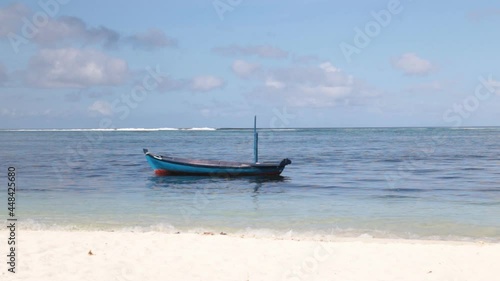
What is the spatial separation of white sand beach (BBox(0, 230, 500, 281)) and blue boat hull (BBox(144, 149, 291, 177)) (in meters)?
19.8

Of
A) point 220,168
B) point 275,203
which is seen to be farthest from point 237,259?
point 220,168

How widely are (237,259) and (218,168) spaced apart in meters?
22.4

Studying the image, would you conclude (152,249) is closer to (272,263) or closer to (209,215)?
(272,263)

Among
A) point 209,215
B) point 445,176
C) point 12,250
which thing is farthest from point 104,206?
point 445,176

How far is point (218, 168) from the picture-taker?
32.7 m

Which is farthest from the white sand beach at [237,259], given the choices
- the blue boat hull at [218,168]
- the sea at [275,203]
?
the blue boat hull at [218,168]

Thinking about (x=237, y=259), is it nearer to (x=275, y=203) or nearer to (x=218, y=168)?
(x=275, y=203)

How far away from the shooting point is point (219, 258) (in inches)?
412

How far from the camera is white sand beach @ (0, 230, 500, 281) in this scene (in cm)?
937

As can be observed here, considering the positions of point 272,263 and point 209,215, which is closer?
point 272,263

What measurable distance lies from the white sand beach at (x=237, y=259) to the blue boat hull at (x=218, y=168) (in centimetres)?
1980

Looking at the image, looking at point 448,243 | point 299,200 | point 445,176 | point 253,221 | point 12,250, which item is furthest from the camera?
point 445,176

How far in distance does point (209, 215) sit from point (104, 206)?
5.13 m

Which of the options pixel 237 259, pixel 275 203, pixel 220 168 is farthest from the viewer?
pixel 220 168
